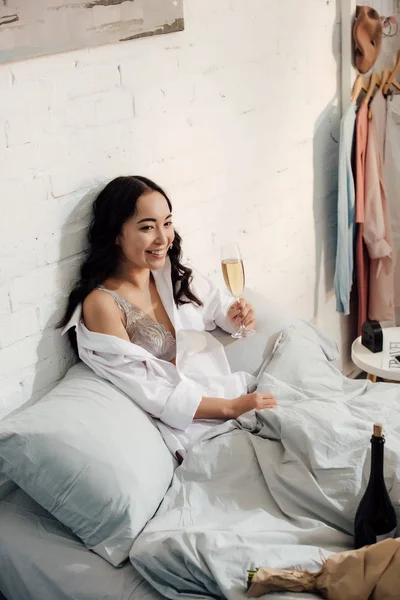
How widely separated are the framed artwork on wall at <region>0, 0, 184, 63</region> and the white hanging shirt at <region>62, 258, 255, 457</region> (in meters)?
0.64

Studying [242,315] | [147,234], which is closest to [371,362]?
[242,315]

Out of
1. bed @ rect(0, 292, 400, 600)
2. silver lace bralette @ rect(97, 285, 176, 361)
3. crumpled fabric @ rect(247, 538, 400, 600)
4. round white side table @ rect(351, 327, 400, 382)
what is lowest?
round white side table @ rect(351, 327, 400, 382)

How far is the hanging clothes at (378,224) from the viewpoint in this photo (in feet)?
10.4

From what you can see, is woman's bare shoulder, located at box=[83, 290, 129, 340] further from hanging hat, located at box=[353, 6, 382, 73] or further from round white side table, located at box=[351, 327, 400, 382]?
hanging hat, located at box=[353, 6, 382, 73]

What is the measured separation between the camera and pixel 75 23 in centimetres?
186

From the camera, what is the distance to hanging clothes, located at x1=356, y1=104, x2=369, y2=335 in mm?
3113

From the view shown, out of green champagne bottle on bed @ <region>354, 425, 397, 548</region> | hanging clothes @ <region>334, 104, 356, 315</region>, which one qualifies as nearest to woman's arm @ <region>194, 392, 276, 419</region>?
green champagne bottle on bed @ <region>354, 425, 397, 548</region>

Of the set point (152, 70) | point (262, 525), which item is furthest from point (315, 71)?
point (262, 525)

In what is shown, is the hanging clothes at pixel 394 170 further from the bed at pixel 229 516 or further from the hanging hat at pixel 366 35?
the bed at pixel 229 516

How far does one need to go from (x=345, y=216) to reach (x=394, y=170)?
1.35ft

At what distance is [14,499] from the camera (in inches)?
69.4

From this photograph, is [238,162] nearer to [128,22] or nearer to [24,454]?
[128,22]

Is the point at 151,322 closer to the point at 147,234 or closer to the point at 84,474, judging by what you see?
the point at 147,234

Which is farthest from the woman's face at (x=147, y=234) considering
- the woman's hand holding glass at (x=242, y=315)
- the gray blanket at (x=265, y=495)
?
the gray blanket at (x=265, y=495)
